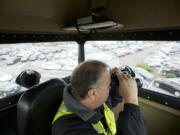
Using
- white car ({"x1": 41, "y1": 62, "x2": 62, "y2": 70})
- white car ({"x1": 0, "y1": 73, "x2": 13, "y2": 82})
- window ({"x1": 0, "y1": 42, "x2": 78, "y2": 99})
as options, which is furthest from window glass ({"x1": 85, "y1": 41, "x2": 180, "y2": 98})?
white car ({"x1": 0, "y1": 73, "x2": 13, "y2": 82})

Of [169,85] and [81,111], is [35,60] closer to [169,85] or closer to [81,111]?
[81,111]

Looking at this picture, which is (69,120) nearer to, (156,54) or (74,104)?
(74,104)

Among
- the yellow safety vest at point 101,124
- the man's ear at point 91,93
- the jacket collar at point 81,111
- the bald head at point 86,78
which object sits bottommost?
the yellow safety vest at point 101,124

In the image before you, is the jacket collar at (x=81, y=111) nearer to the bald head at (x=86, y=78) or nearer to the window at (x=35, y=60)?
the bald head at (x=86, y=78)

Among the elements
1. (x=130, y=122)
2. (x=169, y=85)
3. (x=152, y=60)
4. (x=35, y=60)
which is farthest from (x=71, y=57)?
(x=130, y=122)

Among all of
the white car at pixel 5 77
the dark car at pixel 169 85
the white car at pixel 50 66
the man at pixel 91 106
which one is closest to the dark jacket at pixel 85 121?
the man at pixel 91 106

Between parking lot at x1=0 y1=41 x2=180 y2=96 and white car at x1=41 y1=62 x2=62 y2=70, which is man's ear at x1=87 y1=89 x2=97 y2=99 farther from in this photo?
white car at x1=41 y1=62 x2=62 y2=70

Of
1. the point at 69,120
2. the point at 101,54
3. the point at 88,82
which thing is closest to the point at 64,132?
the point at 69,120
